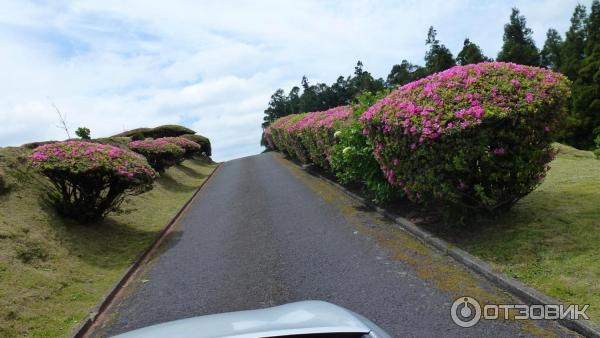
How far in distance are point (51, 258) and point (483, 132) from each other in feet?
24.4

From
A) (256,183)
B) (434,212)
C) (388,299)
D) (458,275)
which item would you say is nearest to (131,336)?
(388,299)

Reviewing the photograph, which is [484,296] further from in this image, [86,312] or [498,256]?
[86,312]

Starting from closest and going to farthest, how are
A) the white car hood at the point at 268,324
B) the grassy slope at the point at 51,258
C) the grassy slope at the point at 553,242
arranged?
the white car hood at the point at 268,324 → the grassy slope at the point at 553,242 → the grassy slope at the point at 51,258

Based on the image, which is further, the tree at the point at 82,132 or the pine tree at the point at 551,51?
the pine tree at the point at 551,51

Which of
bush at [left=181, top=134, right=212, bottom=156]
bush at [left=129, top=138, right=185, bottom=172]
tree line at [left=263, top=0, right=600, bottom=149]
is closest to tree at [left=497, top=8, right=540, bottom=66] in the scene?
tree line at [left=263, top=0, right=600, bottom=149]

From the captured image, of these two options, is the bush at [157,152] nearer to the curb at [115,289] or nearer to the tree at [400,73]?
the curb at [115,289]

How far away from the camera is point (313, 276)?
20.9ft

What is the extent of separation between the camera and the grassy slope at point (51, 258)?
583 cm

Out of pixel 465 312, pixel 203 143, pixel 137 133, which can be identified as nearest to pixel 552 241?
pixel 465 312

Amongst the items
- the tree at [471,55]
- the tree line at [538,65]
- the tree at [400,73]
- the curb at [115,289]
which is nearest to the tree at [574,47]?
the tree line at [538,65]

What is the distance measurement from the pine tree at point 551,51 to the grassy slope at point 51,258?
173 feet

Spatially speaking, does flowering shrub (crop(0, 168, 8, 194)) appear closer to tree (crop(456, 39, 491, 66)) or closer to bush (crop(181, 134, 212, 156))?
bush (crop(181, 134, 212, 156))

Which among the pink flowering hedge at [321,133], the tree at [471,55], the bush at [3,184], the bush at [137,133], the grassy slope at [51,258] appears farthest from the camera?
the tree at [471,55]

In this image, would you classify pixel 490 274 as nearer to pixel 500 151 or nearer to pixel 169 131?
pixel 500 151
